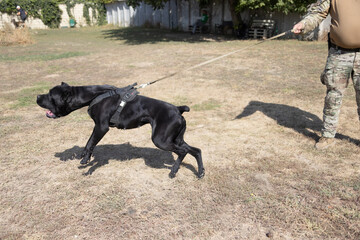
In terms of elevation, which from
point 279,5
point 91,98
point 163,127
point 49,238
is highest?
point 279,5

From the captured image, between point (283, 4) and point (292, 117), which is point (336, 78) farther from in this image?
point (283, 4)

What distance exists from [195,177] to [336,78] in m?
2.66

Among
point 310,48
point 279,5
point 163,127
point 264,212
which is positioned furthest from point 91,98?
point 279,5

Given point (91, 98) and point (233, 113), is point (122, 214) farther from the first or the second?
point (233, 113)

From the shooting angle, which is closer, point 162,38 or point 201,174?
point 201,174

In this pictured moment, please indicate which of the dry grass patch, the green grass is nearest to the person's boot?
the green grass

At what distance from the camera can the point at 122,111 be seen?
361 centimetres

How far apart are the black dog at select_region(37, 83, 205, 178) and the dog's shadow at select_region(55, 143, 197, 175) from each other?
2.16ft

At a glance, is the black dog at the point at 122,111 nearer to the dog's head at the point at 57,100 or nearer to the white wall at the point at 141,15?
the dog's head at the point at 57,100

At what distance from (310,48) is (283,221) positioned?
12.9 meters

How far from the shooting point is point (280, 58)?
11.7 metres

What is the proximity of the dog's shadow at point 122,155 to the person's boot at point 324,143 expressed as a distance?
2078 mm

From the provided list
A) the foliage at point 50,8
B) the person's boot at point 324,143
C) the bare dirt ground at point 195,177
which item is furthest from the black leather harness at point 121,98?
the foliage at point 50,8

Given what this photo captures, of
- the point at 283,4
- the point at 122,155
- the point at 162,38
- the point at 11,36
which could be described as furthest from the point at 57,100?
the point at 162,38
